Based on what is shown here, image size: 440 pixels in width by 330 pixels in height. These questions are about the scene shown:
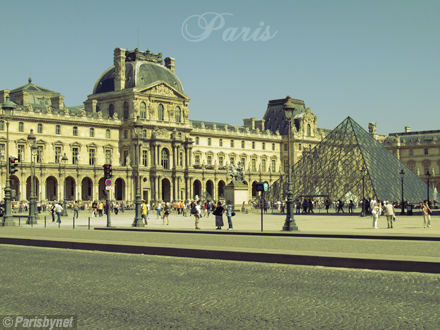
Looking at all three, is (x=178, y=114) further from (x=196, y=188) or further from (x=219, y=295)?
(x=219, y=295)

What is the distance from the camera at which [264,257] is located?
15.7 meters

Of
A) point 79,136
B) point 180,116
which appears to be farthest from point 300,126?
point 79,136

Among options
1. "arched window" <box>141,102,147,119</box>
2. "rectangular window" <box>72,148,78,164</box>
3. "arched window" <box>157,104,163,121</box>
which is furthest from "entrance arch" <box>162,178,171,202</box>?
"rectangular window" <box>72,148,78,164</box>

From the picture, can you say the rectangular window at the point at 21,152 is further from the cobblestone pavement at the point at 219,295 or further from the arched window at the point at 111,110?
the cobblestone pavement at the point at 219,295

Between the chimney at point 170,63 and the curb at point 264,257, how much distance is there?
80193 mm

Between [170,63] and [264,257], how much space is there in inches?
3401

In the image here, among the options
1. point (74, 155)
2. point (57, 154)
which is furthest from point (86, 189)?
point (57, 154)

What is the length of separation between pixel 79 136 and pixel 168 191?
1599 centimetres

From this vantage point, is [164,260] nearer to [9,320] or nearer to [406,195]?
[9,320]

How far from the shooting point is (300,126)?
113812mm

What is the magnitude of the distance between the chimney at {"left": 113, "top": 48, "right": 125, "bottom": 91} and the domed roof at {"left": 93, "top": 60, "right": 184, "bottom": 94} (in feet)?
2.61

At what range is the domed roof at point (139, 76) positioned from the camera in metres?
88.2

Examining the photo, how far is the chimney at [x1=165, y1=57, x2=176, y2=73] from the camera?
99188 mm

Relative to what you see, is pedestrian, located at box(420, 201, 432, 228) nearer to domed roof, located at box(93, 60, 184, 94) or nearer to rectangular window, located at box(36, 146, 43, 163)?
rectangular window, located at box(36, 146, 43, 163)
